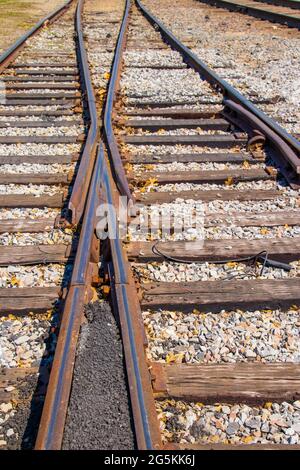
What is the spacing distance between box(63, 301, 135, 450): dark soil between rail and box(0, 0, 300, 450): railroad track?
2.2 inches

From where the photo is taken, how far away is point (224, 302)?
128 inches

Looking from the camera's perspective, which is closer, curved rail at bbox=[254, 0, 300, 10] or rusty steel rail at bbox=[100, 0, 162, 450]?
rusty steel rail at bbox=[100, 0, 162, 450]

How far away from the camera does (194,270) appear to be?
3.62m

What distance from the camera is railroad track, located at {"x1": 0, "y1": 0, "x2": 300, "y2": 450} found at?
2.53m

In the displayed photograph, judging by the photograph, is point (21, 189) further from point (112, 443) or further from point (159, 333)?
point (112, 443)

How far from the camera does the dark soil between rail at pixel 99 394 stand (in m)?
2.26

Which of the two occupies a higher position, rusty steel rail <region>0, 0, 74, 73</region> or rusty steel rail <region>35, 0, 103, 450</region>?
rusty steel rail <region>0, 0, 74, 73</region>

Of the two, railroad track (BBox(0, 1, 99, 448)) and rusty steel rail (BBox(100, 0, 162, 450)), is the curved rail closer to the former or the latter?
railroad track (BBox(0, 1, 99, 448))

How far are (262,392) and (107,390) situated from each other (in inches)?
31.9

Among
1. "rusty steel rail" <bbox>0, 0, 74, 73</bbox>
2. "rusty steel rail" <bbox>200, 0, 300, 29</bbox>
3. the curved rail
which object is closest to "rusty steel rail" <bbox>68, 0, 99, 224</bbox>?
"rusty steel rail" <bbox>0, 0, 74, 73</bbox>

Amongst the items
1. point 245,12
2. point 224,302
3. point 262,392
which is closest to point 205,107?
point 224,302

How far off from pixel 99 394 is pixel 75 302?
2.21 feet

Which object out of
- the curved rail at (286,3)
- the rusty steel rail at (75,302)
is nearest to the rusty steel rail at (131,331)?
the rusty steel rail at (75,302)

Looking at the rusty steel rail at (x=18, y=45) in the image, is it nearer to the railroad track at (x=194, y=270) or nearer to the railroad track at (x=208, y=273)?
the railroad track at (x=194, y=270)
